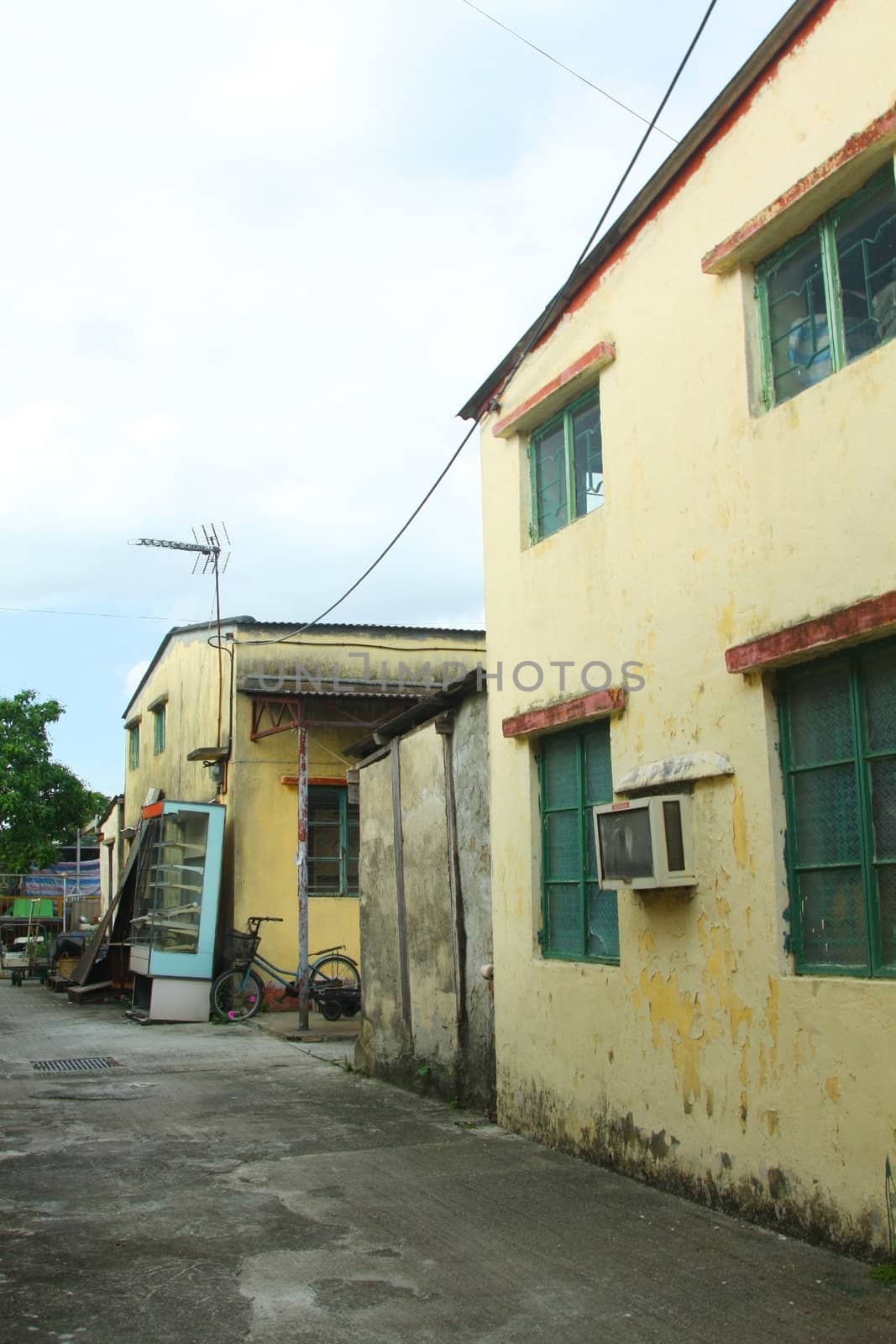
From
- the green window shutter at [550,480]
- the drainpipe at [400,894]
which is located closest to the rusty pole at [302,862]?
the drainpipe at [400,894]

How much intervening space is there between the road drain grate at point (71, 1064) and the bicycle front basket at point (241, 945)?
339 cm

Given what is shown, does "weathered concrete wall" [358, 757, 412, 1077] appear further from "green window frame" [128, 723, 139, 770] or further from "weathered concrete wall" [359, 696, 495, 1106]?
"green window frame" [128, 723, 139, 770]

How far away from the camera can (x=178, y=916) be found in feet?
51.9

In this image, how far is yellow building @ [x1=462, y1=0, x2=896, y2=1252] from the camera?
5160 mm

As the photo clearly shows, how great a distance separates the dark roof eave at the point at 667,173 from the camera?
5679 millimetres

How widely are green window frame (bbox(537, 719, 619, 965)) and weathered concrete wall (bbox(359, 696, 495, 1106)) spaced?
2.73 feet

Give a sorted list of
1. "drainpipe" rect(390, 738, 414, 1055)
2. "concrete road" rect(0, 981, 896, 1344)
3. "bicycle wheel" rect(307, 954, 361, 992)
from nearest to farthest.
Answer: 1. "concrete road" rect(0, 981, 896, 1344)
2. "drainpipe" rect(390, 738, 414, 1055)
3. "bicycle wheel" rect(307, 954, 361, 992)

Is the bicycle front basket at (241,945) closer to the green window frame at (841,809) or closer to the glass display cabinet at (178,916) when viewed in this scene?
the glass display cabinet at (178,916)

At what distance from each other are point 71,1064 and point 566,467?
24.7 feet

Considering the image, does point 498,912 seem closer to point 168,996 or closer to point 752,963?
point 752,963

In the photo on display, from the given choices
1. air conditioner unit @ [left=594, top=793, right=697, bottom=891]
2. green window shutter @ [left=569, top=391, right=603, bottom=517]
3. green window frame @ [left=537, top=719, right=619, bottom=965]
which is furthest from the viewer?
green window shutter @ [left=569, top=391, right=603, bottom=517]

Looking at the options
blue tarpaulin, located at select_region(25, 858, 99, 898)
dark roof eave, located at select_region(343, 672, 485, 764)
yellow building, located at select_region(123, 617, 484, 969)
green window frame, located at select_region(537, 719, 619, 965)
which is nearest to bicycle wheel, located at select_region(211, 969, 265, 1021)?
yellow building, located at select_region(123, 617, 484, 969)

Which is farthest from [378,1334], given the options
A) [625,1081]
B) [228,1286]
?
[625,1081]

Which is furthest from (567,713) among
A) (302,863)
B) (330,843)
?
(330,843)
